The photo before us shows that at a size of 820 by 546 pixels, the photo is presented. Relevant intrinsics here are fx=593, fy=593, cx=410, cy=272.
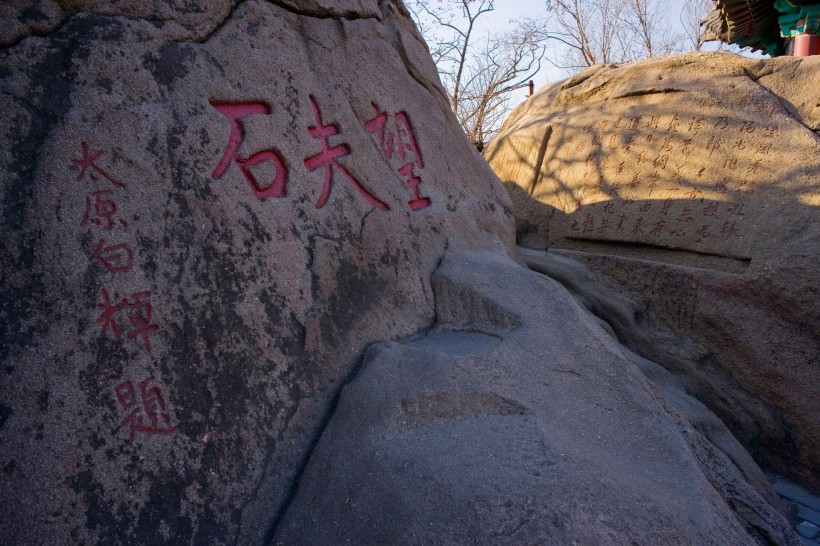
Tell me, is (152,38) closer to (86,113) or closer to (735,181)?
(86,113)

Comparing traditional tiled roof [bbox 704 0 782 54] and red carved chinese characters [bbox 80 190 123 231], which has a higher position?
traditional tiled roof [bbox 704 0 782 54]

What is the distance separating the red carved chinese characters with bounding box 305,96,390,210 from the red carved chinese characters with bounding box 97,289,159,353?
0.81 meters

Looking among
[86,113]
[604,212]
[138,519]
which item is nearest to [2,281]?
[86,113]

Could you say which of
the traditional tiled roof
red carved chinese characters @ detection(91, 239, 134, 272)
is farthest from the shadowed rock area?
the traditional tiled roof

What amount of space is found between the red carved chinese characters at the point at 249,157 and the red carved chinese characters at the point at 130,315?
53cm

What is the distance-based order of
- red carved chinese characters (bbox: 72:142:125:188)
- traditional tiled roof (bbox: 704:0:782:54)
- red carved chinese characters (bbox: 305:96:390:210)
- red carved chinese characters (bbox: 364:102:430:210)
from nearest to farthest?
red carved chinese characters (bbox: 72:142:125:188) < red carved chinese characters (bbox: 305:96:390:210) < red carved chinese characters (bbox: 364:102:430:210) < traditional tiled roof (bbox: 704:0:782:54)

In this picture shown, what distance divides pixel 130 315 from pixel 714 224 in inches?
140

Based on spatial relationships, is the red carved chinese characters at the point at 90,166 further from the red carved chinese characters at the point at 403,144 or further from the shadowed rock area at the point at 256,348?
the red carved chinese characters at the point at 403,144

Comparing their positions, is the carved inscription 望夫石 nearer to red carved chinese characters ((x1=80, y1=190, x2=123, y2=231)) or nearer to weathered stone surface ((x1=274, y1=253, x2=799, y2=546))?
red carved chinese characters ((x1=80, y1=190, x2=123, y2=231))

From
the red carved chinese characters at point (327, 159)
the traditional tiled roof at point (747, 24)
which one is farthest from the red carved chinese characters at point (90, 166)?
the traditional tiled roof at point (747, 24)

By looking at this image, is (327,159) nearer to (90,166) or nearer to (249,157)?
(249,157)

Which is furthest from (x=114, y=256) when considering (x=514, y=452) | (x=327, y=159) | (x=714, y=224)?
(x=714, y=224)

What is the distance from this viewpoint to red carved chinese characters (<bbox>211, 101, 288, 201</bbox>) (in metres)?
2.12

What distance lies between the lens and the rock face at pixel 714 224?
11.6 feet
